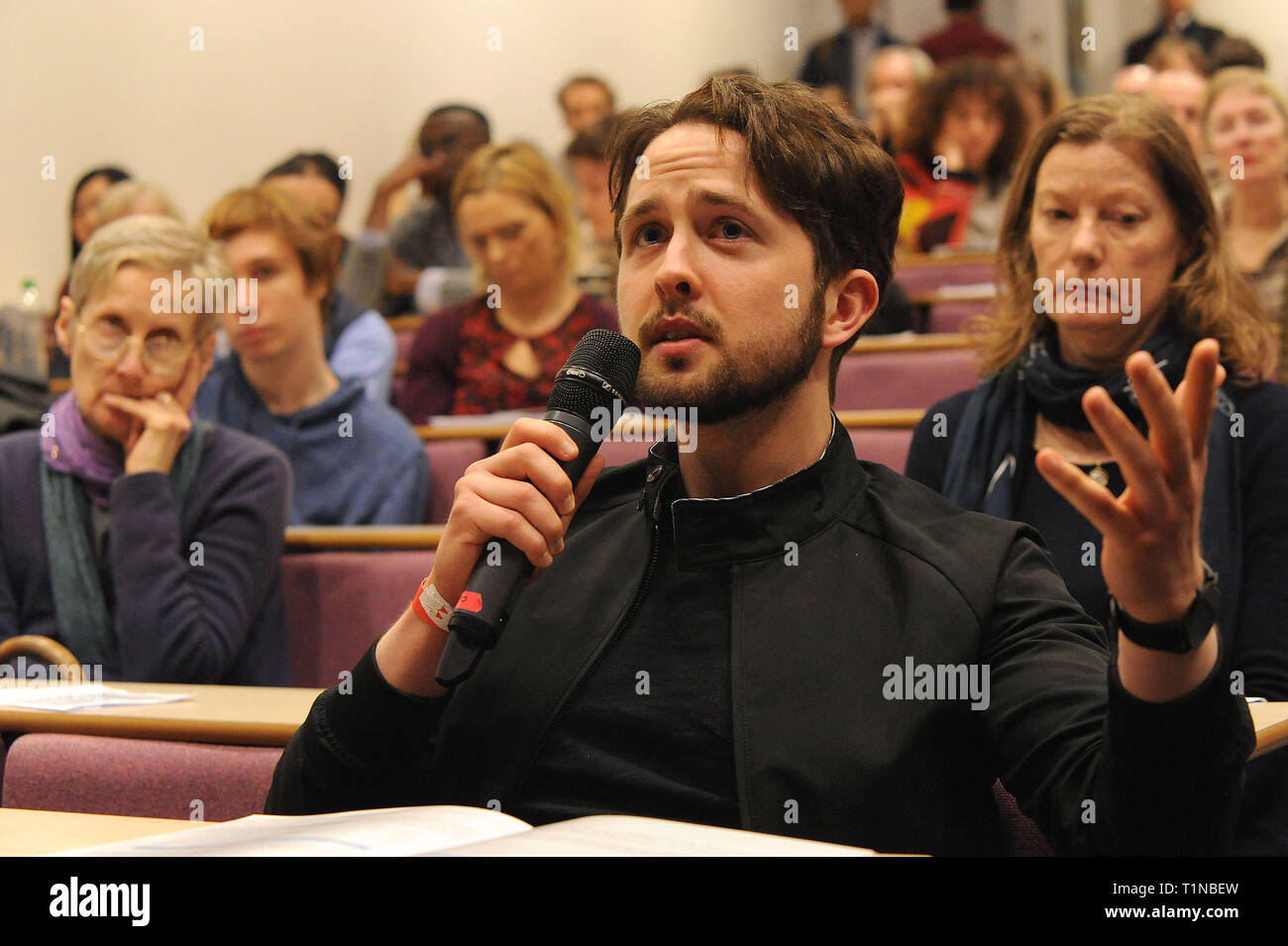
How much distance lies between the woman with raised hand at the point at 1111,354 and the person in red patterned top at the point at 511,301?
4.11 ft

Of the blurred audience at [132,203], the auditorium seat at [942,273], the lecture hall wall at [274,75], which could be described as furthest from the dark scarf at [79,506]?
the auditorium seat at [942,273]

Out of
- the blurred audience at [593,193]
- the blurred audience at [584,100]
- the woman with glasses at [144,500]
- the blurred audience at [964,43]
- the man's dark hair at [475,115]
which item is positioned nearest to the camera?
the woman with glasses at [144,500]

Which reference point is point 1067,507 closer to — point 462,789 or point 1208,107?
point 462,789

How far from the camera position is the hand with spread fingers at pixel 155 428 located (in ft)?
5.77

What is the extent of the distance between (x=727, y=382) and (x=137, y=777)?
2.00 feet

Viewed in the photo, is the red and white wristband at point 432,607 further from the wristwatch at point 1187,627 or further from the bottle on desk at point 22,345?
the bottle on desk at point 22,345

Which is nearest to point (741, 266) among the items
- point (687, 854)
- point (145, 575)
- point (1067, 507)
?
point (687, 854)

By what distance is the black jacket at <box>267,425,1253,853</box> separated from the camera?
840 mm

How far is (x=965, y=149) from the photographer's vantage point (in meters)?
4.16

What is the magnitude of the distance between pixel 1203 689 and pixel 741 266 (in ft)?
1.58

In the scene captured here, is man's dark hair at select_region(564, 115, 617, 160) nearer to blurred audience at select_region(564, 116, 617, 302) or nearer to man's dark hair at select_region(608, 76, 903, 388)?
blurred audience at select_region(564, 116, 617, 302)

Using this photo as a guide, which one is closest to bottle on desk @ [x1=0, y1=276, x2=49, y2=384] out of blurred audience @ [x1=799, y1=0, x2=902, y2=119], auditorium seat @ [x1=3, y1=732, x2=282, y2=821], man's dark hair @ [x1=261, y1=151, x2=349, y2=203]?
man's dark hair @ [x1=261, y1=151, x2=349, y2=203]
